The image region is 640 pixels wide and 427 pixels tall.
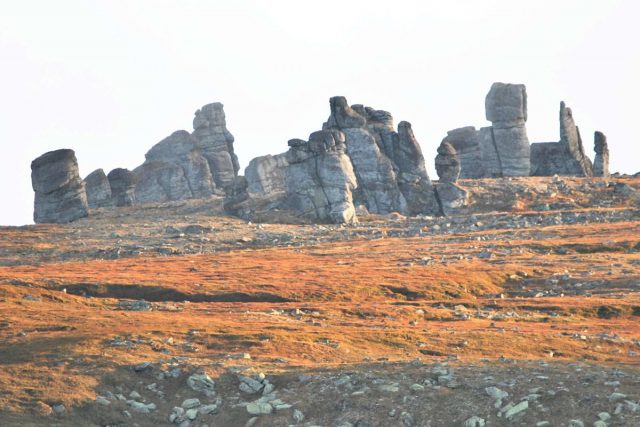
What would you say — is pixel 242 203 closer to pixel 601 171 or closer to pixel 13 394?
pixel 601 171

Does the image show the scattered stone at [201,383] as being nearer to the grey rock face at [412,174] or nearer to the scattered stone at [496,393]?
the scattered stone at [496,393]

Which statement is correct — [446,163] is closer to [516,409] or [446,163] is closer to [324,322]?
[324,322]

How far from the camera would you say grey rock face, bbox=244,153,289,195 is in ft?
552

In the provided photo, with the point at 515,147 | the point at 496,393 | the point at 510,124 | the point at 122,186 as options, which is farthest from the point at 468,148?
the point at 496,393

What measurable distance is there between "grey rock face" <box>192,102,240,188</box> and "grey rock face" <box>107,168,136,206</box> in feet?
88.2

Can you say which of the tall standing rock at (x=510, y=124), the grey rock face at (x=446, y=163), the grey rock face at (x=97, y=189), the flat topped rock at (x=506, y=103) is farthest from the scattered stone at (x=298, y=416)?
the flat topped rock at (x=506, y=103)

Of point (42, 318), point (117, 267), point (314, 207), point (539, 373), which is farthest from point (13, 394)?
point (314, 207)

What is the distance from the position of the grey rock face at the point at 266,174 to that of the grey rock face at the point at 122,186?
2654 centimetres

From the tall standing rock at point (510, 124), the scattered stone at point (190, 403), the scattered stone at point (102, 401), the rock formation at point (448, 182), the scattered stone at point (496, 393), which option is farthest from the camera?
the tall standing rock at point (510, 124)

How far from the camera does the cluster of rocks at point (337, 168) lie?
12369 cm

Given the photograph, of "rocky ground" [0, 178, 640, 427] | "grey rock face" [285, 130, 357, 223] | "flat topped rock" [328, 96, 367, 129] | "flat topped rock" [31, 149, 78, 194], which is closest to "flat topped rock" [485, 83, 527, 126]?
"flat topped rock" [328, 96, 367, 129]

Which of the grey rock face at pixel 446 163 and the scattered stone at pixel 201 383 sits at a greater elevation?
the grey rock face at pixel 446 163

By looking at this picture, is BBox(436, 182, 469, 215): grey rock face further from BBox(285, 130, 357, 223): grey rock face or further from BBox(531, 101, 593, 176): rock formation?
BBox(531, 101, 593, 176): rock formation

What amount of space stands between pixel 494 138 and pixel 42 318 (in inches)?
4412
